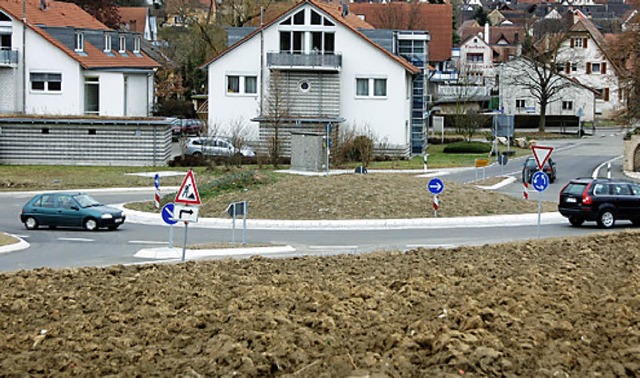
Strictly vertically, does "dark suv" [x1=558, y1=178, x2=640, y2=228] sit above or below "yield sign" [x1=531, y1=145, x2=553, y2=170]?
below

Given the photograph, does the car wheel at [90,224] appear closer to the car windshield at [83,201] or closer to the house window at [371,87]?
the car windshield at [83,201]

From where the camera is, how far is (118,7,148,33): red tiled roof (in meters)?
114

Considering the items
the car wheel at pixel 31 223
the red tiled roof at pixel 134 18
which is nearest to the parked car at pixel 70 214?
the car wheel at pixel 31 223

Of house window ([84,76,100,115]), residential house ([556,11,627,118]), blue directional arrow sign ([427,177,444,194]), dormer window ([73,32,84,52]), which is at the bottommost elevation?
blue directional arrow sign ([427,177,444,194])

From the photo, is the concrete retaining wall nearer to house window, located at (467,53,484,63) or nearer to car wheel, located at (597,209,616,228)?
car wheel, located at (597,209,616,228)

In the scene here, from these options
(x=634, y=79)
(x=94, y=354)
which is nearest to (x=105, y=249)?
(x=94, y=354)

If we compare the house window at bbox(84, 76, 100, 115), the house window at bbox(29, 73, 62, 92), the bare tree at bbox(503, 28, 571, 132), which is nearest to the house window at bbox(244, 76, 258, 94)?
the house window at bbox(84, 76, 100, 115)

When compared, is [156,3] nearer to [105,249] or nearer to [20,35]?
[20,35]

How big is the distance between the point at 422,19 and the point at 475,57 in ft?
78.7

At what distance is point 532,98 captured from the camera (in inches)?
3780

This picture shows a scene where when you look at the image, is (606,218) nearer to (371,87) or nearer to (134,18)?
(371,87)

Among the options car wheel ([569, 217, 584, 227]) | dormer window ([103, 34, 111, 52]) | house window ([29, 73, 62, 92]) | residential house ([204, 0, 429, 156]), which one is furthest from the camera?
dormer window ([103, 34, 111, 52])

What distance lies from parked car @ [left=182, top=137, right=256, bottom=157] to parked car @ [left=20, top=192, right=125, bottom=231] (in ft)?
82.7

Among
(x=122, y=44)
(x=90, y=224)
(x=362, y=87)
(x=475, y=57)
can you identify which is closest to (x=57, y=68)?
(x=122, y=44)
